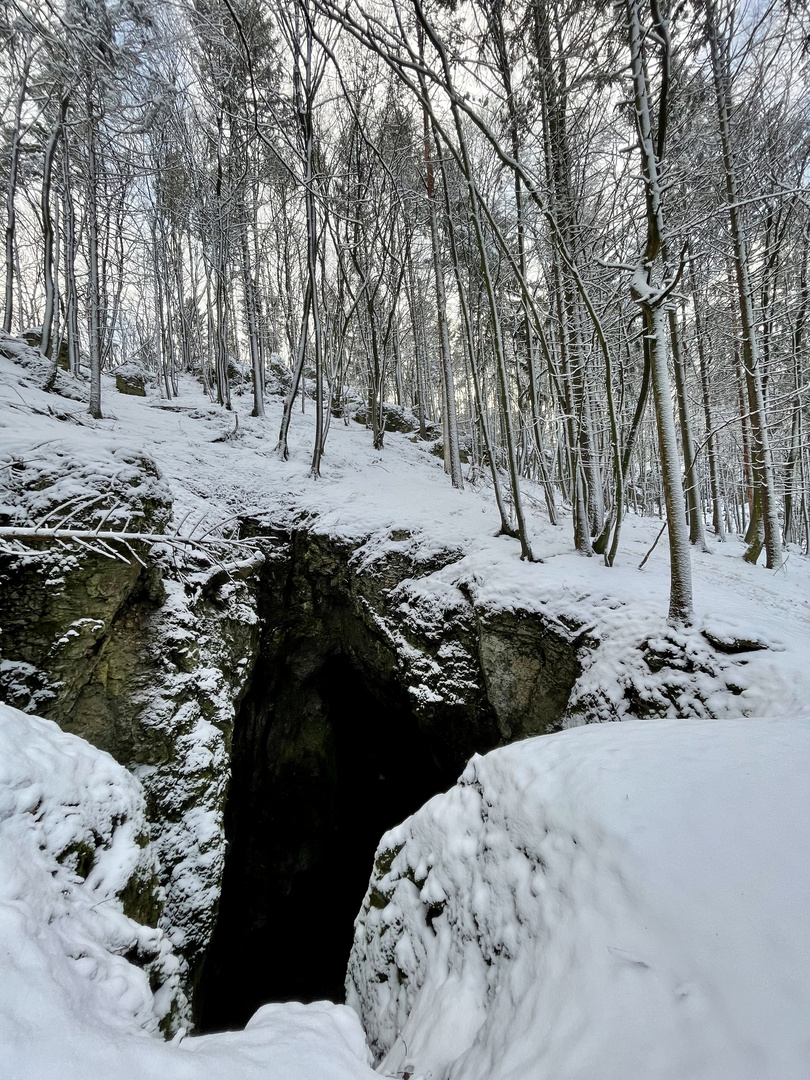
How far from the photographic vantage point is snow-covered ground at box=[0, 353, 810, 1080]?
104 cm

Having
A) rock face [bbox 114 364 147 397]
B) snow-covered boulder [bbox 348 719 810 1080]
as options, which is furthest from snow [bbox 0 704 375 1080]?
rock face [bbox 114 364 147 397]

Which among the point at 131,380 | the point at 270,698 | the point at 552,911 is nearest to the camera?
the point at 552,911

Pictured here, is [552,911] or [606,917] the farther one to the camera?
[552,911]

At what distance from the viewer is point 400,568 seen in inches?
232

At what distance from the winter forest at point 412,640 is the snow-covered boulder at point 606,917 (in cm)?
1

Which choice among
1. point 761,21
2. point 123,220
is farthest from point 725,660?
point 123,220

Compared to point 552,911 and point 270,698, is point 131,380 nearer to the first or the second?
point 270,698

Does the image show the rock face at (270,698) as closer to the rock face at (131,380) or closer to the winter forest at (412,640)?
the winter forest at (412,640)

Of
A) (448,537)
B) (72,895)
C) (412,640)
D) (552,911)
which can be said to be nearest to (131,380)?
(448,537)

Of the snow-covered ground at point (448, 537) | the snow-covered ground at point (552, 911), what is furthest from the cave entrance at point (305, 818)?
the snow-covered ground at point (552, 911)

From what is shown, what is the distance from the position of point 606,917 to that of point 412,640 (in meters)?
4.08

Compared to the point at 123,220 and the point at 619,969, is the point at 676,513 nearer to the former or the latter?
the point at 619,969

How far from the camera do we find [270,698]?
6258 millimetres

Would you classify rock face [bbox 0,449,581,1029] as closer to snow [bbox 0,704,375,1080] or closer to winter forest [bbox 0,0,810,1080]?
winter forest [bbox 0,0,810,1080]
